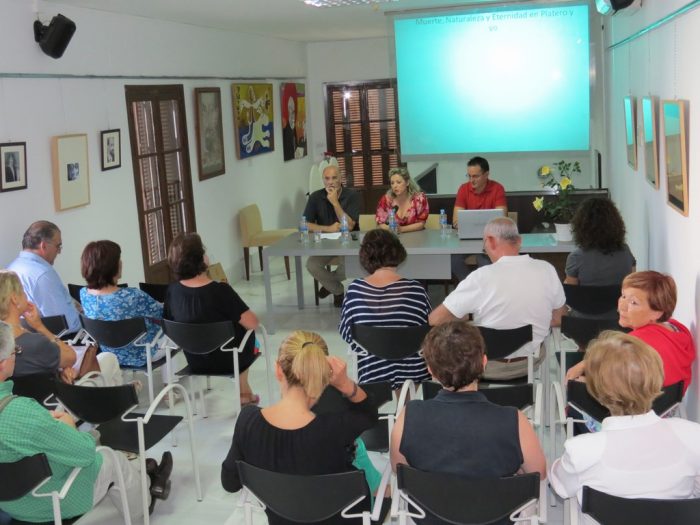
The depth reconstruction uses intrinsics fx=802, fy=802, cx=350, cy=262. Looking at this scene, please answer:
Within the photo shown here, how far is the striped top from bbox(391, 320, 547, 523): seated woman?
4.57 ft

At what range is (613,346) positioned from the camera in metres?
2.25

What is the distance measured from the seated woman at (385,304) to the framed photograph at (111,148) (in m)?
3.08

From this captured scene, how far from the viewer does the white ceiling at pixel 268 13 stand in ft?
19.9

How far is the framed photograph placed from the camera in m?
6.19

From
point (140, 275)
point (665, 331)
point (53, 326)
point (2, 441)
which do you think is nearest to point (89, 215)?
point (140, 275)

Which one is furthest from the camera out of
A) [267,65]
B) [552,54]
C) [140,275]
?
[267,65]

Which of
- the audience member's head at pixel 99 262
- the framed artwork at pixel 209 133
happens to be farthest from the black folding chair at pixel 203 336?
the framed artwork at pixel 209 133

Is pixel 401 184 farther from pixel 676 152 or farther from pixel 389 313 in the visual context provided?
pixel 676 152

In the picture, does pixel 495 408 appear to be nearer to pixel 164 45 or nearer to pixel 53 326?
pixel 53 326

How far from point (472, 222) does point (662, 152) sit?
67.9 inches

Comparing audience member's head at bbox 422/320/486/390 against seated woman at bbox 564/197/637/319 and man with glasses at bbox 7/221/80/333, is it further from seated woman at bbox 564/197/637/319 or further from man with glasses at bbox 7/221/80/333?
man with glasses at bbox 7/221/80/333

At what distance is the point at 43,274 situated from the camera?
4.63m

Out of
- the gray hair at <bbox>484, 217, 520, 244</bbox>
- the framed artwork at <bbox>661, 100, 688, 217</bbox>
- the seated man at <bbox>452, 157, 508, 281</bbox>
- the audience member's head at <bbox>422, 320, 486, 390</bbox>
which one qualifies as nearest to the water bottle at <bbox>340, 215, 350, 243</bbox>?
the seated man at <bbox>452, 157, 508, 281</bbox>

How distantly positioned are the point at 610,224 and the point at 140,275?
4.02 meters
